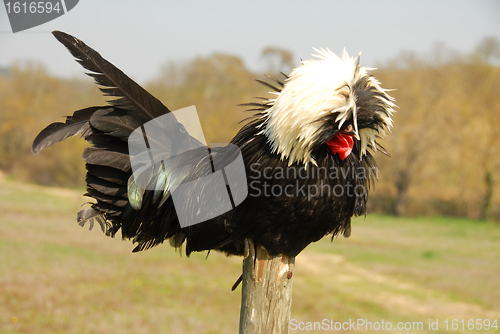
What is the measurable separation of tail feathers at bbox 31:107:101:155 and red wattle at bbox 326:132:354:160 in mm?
1673

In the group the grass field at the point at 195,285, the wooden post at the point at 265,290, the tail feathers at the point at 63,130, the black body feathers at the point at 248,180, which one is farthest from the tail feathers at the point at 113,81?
the grass field at the point at 195,285

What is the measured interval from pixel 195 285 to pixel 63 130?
308 inches

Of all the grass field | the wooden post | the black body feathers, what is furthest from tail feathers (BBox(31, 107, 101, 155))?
the grass field

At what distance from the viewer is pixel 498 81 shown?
2872 cm

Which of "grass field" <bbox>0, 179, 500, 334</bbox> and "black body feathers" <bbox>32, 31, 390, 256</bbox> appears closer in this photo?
"black body feathers" <bbox>32, 31, 390, 256</bbox>

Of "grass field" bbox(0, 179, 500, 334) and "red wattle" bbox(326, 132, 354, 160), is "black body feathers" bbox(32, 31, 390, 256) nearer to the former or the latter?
"red wattle" bbox(326, 132, 354, 160)

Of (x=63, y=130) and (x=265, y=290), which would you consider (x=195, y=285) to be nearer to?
(x=265, y=290)

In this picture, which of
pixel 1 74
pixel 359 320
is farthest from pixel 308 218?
pixel 1 74

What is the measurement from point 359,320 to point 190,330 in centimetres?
339

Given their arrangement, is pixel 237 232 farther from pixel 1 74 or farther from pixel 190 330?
pixel 1 74

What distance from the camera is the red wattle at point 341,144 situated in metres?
2.64

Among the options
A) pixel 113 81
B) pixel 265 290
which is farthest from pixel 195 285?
pixel 113 81

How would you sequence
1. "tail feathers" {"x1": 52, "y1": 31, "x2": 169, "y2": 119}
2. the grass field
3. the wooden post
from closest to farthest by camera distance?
"tail feathers" {"x1": 52, "y1": 31, "x2": 169, "y2": 119}, the wooden post, the grass field

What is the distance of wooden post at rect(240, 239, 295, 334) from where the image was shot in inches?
113
